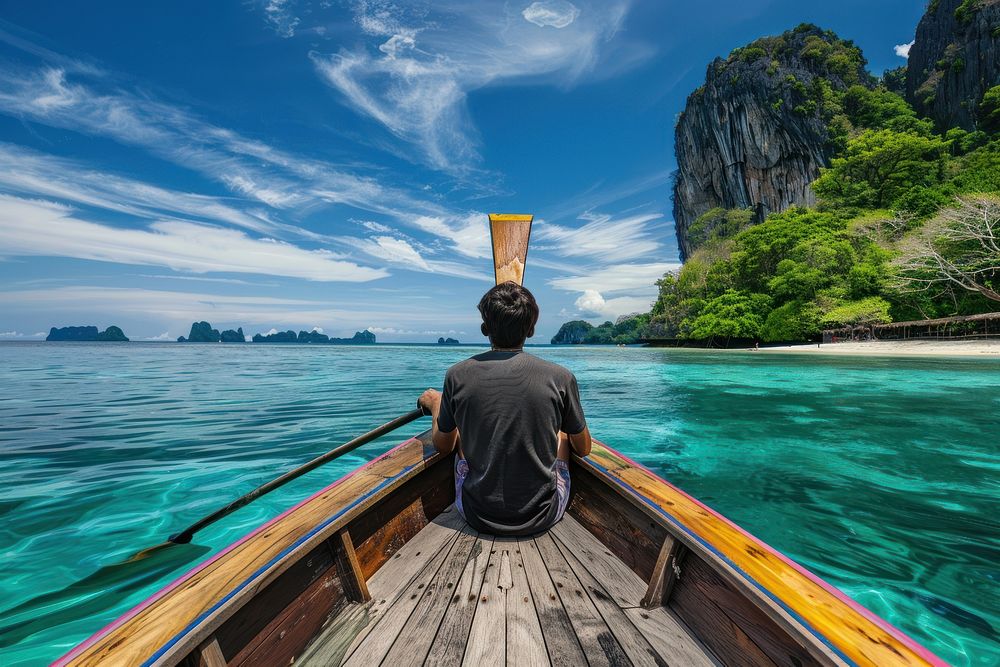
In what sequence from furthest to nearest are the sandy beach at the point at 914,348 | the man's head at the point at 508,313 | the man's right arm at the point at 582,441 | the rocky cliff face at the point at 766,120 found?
the rocky cliff face at the point at 766,120 < the sandy beach at the point at 914,348 < the man's right arm at the point at 582,441 < the man's head at the point at 508,313

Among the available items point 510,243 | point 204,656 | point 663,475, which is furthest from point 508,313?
point 663,475

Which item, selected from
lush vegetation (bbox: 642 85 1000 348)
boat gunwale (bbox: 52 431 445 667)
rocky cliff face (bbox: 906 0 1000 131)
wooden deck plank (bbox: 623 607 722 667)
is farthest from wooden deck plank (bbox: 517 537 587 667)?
rocky cliff face (bbox: 906 0 1000 131)

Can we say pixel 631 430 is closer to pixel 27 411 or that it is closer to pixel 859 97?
pixel 27 411

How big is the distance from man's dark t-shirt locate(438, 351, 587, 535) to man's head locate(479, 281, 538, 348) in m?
0.10

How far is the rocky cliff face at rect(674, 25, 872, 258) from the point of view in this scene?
144ft

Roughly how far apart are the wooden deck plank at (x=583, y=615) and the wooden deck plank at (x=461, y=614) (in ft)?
1.03

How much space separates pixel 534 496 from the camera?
2.05 meters

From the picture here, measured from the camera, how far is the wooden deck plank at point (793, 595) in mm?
933

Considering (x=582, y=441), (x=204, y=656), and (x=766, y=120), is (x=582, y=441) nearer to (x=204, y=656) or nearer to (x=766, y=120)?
(x=204, y=656)

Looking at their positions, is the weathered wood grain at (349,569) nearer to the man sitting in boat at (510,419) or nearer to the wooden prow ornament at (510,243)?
the man sitting in boat at (510,419)

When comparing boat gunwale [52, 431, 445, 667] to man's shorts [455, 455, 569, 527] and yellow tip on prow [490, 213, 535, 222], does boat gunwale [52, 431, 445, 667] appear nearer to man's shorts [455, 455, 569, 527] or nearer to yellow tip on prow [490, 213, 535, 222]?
man's shorts [455, 455, 569, 527]

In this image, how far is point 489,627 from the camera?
5.22ft

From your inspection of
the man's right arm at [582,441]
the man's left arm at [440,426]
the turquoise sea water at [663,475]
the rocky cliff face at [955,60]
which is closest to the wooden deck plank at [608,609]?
the man's right arm at [582,441]

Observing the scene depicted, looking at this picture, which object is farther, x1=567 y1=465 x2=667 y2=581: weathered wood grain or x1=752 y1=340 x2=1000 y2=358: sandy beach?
x1=752 y1=340 x2=1000 y2=358: sandy beach
